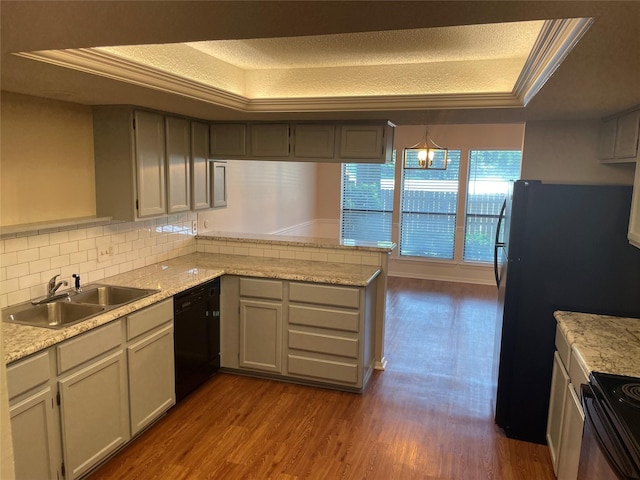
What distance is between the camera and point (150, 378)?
2949mm

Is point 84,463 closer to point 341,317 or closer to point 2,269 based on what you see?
point 2,269

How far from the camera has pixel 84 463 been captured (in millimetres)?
2469

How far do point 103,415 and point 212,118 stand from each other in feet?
7.53

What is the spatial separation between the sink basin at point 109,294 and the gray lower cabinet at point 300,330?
2.77 feet

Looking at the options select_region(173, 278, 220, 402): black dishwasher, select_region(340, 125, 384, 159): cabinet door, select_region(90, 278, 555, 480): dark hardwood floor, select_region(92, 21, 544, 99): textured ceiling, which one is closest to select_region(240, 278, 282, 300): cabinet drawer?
select_region(173, 278, 220, 402): black dishwasher

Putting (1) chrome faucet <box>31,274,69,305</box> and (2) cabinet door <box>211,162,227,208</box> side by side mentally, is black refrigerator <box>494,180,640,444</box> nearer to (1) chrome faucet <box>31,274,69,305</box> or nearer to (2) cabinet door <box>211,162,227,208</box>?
(2) cabinet door <box>211,162,227,208</box>

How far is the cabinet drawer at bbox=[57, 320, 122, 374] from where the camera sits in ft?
7.49

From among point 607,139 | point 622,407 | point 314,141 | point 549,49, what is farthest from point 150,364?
point 607,139

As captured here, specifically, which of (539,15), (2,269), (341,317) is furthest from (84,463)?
(539,15)

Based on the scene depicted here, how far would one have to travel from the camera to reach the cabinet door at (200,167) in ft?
12.3

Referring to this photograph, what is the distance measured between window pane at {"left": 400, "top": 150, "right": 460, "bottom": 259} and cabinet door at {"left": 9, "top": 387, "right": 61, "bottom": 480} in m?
6.28

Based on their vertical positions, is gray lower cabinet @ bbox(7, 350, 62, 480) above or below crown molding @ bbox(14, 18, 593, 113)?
below

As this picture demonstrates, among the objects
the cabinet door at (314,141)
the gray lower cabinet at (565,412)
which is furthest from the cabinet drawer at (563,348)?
the cabinet door at (314,141)

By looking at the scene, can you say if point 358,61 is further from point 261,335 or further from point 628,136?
point 261,335
